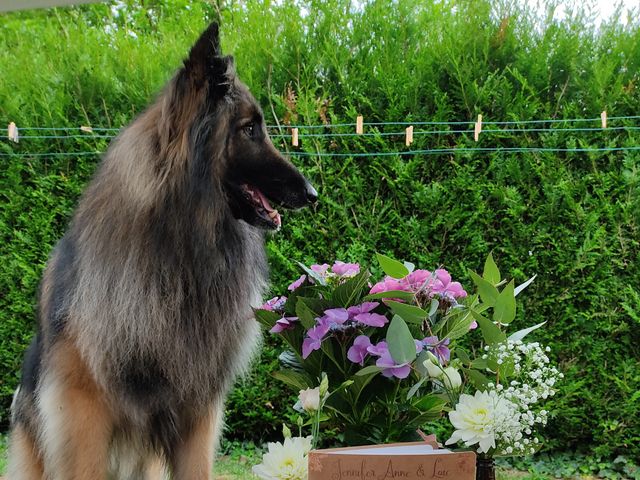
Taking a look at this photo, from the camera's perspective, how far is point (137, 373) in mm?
2740

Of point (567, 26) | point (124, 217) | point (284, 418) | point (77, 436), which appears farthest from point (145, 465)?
point (567, 26)

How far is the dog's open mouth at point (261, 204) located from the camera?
2786 millimetres

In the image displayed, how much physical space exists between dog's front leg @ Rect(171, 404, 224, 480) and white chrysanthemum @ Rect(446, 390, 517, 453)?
4.68 ft

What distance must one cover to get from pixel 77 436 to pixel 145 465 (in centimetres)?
42

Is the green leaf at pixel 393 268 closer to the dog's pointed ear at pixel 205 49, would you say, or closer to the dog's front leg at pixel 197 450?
the dog's pointed ear at pixel 205 49

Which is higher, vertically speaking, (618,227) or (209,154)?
(209,154)

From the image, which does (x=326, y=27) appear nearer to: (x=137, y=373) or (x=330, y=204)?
(x=330, y=204)

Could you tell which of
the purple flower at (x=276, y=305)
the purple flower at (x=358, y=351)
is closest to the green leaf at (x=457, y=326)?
the purple flower at (x=358, y=351)

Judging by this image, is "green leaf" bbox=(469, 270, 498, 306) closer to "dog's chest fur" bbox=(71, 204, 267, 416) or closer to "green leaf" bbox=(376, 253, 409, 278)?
"green leaf" bbox=(376, 253, 409, 278)

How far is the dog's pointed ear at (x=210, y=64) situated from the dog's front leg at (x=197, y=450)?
51.5 inches

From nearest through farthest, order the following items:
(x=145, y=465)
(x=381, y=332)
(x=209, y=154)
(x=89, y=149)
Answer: (x=381, y=332) → (x=209, y=154) → (x=145, y=465) → (x=89, y=149)

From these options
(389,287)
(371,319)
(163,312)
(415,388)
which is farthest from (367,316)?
(163,312)

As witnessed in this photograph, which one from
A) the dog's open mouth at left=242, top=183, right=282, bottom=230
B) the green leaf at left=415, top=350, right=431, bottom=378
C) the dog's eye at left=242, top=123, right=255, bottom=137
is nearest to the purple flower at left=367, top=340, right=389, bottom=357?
the green leaf at left=415, top=350, right=431, bottom=378

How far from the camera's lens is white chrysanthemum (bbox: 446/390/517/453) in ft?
5.82
